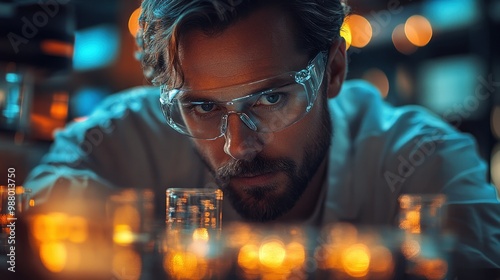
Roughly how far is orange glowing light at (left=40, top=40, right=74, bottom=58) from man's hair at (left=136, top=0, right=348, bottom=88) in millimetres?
Result: 261

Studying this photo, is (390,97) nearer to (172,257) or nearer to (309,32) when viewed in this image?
(309,32)

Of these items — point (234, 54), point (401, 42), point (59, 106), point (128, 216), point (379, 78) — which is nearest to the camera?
point (234, 54)

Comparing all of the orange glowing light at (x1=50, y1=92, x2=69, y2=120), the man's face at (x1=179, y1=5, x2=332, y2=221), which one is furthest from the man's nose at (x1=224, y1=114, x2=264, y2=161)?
the orange glowing light at (x1=50, y1=92, x2=69, y2=120)

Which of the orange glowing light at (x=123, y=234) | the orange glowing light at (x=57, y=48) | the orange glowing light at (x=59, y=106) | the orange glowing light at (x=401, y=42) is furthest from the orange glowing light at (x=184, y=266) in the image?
the orange glowing light at (x=401, y=42)

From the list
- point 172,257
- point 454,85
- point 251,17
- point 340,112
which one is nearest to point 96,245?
point 172,257

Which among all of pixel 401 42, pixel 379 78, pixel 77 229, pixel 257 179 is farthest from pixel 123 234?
pixel 401 42

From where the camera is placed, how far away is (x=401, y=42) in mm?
2645

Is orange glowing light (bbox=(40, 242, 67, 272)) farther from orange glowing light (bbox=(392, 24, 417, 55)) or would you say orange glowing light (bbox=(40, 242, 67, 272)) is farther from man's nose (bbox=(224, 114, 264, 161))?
orange glowing light (bbox=(392, 24, 417, 55))

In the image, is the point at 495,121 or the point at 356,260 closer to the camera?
the point at 356,260

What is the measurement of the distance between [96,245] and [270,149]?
331 millimetres

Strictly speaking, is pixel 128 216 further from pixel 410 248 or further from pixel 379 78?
pixel 379 78

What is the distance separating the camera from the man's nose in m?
0.98

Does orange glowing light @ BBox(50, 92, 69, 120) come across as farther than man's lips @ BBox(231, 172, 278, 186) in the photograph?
Yes

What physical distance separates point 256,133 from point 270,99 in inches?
2.3
